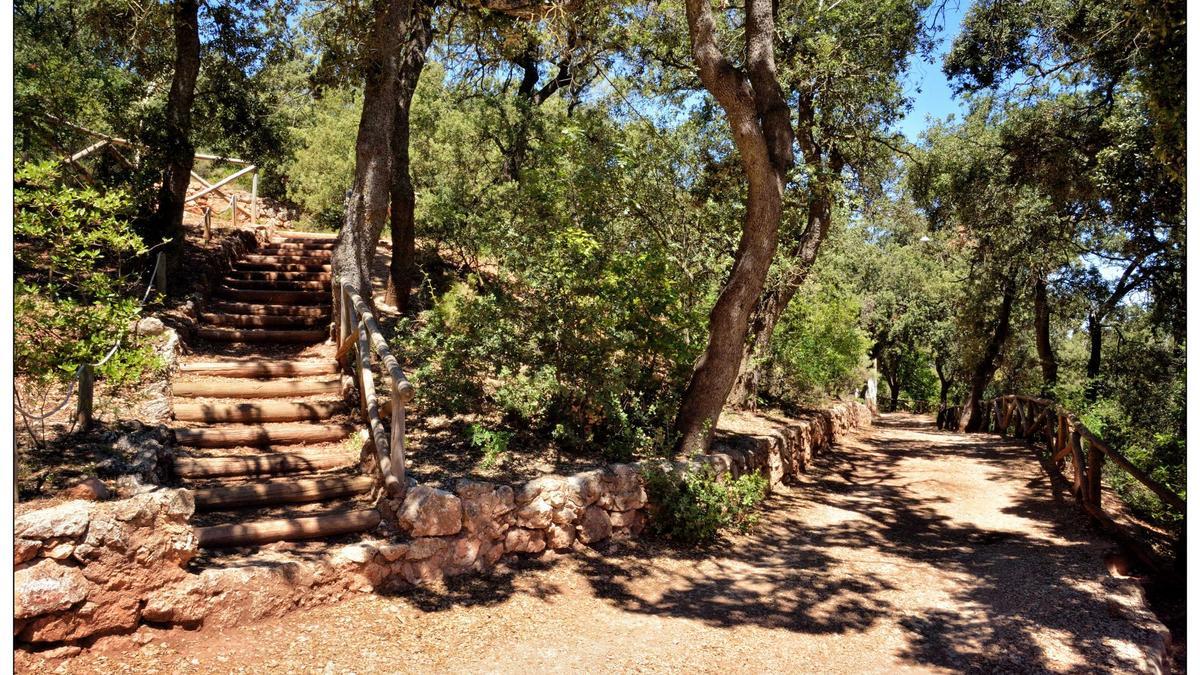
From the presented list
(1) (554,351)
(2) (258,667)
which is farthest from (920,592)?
(2) (258,667)

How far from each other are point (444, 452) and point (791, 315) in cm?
834

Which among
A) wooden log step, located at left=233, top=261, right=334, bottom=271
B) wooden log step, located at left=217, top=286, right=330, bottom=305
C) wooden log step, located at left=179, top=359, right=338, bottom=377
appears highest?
wooden log step, located at left=233, top=261, right=334, bottom=271

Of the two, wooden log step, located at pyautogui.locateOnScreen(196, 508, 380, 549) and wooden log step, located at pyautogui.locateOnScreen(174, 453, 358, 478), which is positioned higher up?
wooden log step, located at pyautogui.locateOnScreen(174, 453, 358, 478)

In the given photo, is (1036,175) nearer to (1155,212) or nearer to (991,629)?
(1155,212)

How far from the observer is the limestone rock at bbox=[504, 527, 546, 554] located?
19.7 feet

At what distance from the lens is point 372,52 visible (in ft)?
30.9

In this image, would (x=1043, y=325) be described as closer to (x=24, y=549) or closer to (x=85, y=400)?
(x=85, y=400)

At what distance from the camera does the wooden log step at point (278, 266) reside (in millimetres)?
12230

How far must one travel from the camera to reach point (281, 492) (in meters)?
5.73

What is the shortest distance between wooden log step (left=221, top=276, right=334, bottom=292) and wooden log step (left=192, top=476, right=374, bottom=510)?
19.2 feet

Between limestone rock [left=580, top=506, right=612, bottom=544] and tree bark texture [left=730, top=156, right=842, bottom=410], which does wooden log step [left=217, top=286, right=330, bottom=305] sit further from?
tree bark texture [left=730, top=156, right=842, bottom=410]

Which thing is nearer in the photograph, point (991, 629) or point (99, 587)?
point (99, 587)

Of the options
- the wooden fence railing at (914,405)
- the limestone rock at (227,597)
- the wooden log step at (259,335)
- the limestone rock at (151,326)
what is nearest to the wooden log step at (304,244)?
the wooden log step at (259,335)

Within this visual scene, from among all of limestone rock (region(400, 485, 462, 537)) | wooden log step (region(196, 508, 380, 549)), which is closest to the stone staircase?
wooden log step (region(196, 508, 380, 549))
